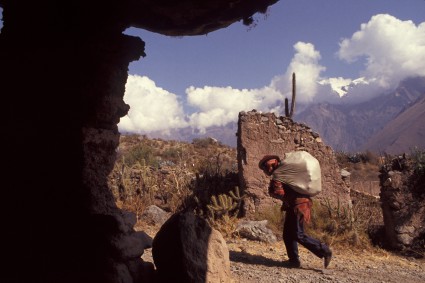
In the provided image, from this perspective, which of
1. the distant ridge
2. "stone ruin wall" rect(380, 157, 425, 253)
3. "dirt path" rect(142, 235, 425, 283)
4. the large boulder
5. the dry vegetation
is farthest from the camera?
the distant ridge

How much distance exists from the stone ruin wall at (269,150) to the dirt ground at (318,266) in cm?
149

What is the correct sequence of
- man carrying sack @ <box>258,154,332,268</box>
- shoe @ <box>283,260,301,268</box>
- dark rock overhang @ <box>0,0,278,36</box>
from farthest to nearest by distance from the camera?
shoe @ <box>283,260,301,268</box>, man carrying sack @ <box>258,154,332,268</box>, dark rock overhang @ <box>0,0,278,36</box>

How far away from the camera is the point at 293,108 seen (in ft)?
38.1

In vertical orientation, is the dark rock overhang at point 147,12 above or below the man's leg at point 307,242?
above

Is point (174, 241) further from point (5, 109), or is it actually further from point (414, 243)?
point (414, 243)

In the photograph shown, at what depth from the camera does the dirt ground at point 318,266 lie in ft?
16.6

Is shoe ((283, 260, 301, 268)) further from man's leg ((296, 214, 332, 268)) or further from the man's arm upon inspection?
the man's arm

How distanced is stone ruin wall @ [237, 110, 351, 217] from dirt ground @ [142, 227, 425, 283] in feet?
4.88

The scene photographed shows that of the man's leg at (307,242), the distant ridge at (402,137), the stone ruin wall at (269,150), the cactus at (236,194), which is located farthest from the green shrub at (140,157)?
the distant ridge at (402,137)

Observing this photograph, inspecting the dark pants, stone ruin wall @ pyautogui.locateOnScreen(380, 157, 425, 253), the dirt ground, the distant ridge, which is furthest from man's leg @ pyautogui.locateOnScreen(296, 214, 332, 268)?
the distant ridge

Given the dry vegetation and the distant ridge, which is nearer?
the dry vegetation

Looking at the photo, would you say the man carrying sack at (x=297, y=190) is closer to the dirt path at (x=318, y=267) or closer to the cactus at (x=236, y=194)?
the dirt path at (x=318, y=267)

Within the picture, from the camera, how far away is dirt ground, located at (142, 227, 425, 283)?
5066mm

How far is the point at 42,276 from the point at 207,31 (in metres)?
2.70
